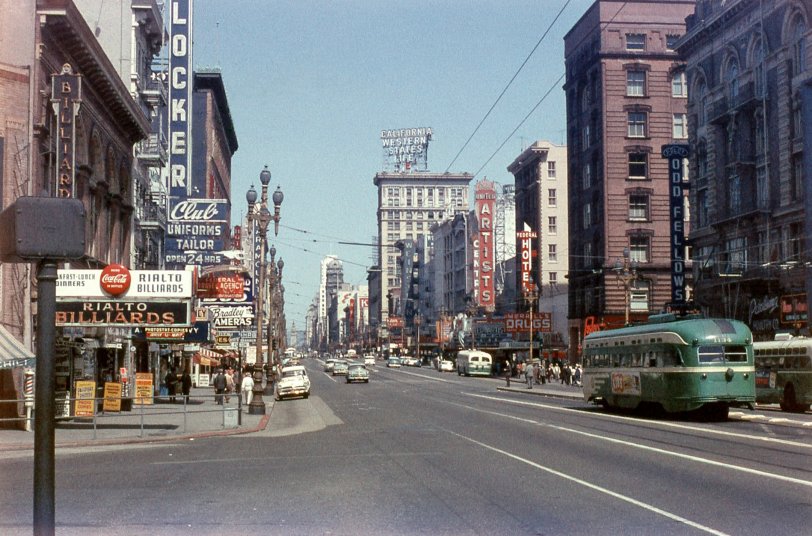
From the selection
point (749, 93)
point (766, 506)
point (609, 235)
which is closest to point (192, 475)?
point (766, 506)

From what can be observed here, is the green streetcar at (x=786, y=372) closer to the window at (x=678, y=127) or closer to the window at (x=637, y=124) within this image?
the window at (x=637, y=124)

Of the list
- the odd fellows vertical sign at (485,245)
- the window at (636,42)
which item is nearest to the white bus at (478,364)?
the odd fellows vertical sign at (485,245)

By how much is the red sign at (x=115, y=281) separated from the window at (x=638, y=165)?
63.1 metres

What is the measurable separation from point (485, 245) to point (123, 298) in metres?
100.0

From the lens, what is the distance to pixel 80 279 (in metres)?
30.7

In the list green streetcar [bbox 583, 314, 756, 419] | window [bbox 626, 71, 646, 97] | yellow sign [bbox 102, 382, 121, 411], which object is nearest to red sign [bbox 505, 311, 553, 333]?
window [bbox 626, 71, 646, 97]

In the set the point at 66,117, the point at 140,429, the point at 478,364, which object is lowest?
the point at 478,364

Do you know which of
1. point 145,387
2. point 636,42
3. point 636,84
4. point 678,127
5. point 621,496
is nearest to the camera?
point 621,496

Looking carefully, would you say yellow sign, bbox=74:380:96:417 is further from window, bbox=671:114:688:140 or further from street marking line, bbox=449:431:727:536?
window, bbox=671:114:688:140

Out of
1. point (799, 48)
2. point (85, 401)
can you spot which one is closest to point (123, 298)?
point (85, 401)

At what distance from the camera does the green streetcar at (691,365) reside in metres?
31.1

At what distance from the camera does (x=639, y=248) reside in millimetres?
86625

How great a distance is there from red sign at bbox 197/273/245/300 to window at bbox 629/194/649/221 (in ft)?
166

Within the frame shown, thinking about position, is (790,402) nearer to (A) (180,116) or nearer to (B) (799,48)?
(B) (799,48)
